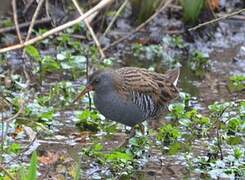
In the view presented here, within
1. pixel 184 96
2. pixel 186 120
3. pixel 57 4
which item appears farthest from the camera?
pixel 57 4

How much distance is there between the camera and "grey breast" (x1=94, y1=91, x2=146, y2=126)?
6.24 meters

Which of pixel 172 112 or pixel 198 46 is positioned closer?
pixel 172 112

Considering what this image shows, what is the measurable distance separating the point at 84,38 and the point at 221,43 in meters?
1.67

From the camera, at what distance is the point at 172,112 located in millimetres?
6988

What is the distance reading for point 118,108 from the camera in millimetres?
6277

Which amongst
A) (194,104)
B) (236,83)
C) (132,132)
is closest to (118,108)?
(132,132)

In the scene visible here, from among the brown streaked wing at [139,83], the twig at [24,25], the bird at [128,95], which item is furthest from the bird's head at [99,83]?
the twig at [24,25]

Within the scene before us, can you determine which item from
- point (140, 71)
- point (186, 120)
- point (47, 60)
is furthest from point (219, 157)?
point (47, 60)

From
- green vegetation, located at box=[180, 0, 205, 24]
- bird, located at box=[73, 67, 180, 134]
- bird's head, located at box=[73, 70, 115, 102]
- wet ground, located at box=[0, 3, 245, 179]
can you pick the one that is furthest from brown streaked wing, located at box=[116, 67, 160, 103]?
green vegetation, located at box=[180, 0, 205, 24]

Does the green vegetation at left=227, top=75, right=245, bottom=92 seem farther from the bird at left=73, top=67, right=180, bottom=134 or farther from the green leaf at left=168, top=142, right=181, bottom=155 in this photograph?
the green leaf at left=168, top=142, right=181, bottom=155

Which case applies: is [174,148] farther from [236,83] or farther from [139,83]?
[236,83]

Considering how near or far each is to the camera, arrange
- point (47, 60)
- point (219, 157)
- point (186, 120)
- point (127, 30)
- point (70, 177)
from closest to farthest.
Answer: point (70, 177)
point (219, 157)
point (186, 120)
point (47, 60)
point (127, 30)

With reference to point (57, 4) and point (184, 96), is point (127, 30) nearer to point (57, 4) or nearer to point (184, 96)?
point (57, 4)

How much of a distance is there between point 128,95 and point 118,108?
0.19m
